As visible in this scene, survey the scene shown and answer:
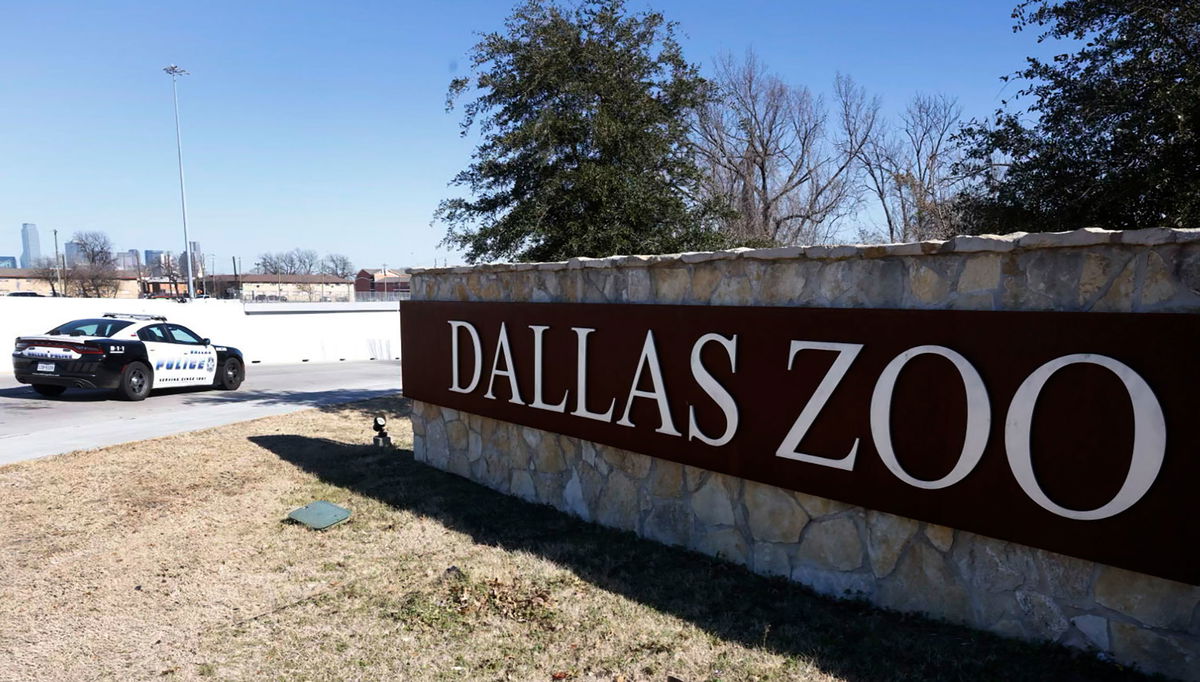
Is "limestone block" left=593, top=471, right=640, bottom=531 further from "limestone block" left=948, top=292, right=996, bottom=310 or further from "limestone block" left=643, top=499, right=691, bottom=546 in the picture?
"limestone block" left=948, top=292, right=996, bottom=310

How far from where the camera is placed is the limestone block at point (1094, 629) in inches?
140

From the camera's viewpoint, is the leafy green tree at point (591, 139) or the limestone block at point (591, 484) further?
the leafy green tree at point (591, 139)

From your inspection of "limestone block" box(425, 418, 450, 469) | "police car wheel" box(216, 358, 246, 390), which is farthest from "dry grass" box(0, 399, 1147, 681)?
"police car wheel" box(216, 358, 246, 390)

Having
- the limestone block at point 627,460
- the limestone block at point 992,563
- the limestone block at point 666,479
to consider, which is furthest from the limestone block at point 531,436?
the limestone block at point 992,563

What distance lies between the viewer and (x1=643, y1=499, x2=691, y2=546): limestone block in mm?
5578

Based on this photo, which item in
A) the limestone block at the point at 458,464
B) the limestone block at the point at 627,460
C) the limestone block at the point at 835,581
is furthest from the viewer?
the limestone block at the point at 458,464

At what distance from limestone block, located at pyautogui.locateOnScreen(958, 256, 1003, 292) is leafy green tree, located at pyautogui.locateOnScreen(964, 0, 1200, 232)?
15.2 ft

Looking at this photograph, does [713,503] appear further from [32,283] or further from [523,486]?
[32,283]

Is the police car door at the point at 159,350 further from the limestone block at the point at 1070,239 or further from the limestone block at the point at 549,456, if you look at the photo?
the limestone block at the point at 1070,239

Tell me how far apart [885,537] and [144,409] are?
41.2ft

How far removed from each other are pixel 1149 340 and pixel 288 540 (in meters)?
5.78

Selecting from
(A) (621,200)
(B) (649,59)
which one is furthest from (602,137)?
(B) (649,59)

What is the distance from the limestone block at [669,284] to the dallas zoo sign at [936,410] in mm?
125

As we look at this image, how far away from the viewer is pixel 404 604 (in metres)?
4.79
